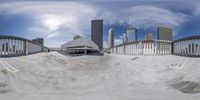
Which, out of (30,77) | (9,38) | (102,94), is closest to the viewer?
(102,94)

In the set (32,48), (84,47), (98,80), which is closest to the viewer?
(98,80)

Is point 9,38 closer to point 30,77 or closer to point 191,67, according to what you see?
point 30,77

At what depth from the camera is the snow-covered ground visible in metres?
6.51

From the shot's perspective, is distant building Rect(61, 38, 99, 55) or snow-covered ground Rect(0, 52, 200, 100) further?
distant building Rect(61, 38, 99, 55)

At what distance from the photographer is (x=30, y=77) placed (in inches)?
315

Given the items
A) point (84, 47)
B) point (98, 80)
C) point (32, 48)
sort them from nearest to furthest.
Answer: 1. point (98, 80)
2. point (32, 48)
3. point (84, 47)

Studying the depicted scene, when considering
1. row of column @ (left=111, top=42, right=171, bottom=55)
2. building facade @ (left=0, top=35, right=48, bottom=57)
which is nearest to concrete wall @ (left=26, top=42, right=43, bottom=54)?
building facade @ (left=0, top=35, right=48, bottom=57)

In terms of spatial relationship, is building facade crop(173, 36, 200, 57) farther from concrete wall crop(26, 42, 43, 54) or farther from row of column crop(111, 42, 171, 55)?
concrete wall crop(26, 42, 43, 54)

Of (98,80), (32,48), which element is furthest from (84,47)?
(98,80)

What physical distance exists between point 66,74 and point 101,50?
28.3ft

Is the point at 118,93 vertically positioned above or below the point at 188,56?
below

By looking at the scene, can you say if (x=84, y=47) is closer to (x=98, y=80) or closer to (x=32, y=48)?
(x=32, y=48)

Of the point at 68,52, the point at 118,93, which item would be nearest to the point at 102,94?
the point at 118,93

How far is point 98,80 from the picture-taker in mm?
8016
